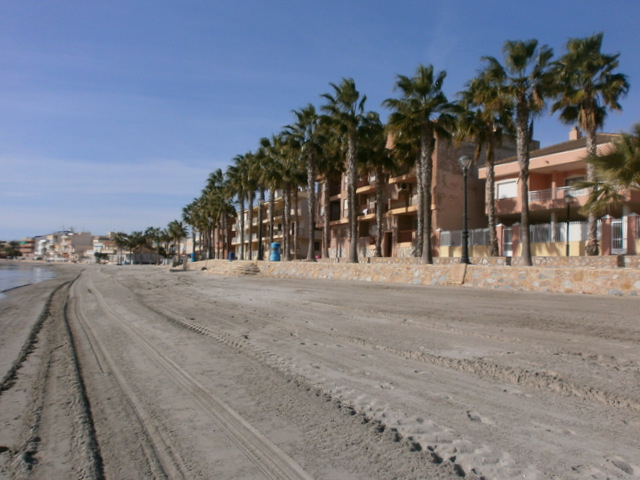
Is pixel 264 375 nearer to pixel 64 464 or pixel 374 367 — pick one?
pixel 374 367

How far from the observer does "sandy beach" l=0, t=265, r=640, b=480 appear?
3.39 metres

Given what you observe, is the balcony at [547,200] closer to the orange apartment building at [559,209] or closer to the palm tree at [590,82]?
the orange apartment building at [559,209]

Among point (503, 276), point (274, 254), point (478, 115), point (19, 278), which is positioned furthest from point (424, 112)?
point (19, 278)

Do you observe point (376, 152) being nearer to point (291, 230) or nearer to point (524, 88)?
point (524, 88)

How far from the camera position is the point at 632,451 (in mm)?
3393

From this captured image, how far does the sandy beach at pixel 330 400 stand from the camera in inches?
134

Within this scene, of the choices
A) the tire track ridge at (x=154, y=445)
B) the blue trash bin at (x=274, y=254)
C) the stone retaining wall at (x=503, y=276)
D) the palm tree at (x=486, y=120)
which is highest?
the palm tree at (x=486, y=120)

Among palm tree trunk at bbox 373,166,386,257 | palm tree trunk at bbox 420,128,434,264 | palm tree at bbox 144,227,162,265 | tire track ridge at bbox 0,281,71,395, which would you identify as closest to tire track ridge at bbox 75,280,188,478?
tire track ridge at bbox 0,281,71,395

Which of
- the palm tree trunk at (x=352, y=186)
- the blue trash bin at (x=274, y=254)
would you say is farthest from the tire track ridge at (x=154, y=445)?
the blue trash bin at (x=274, y=254)

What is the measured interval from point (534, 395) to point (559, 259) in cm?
2085

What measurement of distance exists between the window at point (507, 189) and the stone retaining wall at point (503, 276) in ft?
43.4

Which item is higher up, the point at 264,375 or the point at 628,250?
the point at 628,250

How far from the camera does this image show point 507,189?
31.5m

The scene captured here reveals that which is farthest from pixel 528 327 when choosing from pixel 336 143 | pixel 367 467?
pixel 336 143
